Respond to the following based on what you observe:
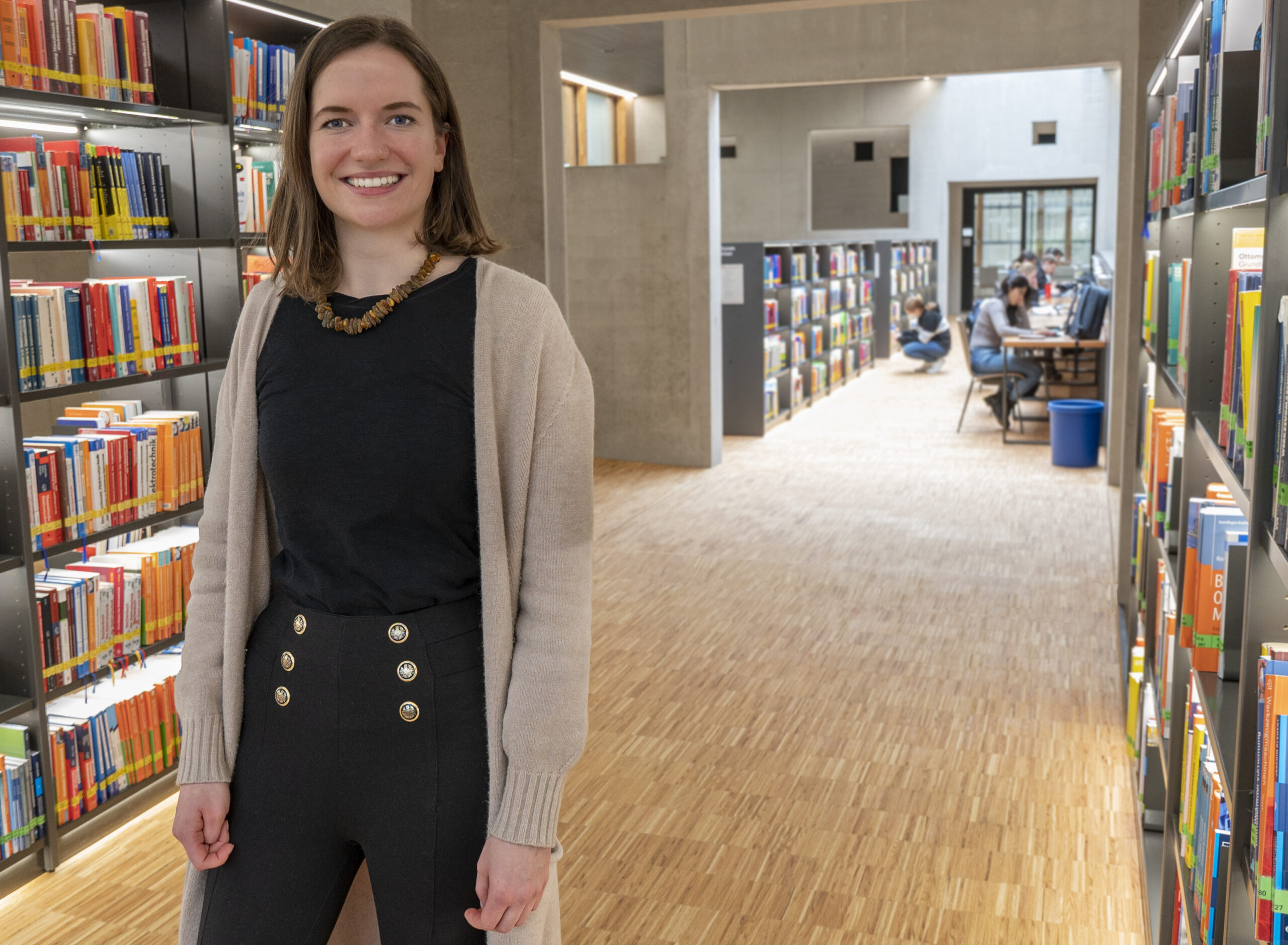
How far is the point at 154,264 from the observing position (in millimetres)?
3756

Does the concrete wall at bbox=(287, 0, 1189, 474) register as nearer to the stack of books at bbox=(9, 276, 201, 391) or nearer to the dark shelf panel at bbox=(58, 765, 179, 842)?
the stack of books at bbox=(9, 276, 201, 391)

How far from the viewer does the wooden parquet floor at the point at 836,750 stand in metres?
2.92

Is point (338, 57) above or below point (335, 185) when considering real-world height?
above

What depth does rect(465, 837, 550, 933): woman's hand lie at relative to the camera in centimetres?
136

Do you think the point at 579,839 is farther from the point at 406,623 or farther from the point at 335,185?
the point at 335,185

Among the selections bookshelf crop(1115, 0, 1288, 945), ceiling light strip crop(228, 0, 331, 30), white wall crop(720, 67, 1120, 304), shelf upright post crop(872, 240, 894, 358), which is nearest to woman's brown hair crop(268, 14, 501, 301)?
bookshelf crop(1115, 0, 1288, 945)

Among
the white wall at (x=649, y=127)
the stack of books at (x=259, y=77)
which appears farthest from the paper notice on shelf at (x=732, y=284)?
the stack of books at (x=259, y=77)

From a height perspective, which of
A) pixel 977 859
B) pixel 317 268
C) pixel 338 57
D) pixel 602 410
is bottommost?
pixel 977 859

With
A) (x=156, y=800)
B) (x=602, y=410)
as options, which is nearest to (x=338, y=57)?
(x=156, y=800)

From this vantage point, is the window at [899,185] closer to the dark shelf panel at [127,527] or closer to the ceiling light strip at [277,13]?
the ceiling light strip at [277,13]

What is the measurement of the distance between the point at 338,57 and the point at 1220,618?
1.63m

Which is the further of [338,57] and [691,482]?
[691,482]

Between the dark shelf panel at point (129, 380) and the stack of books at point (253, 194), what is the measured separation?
47cm

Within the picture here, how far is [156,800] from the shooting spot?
3.56 metres
